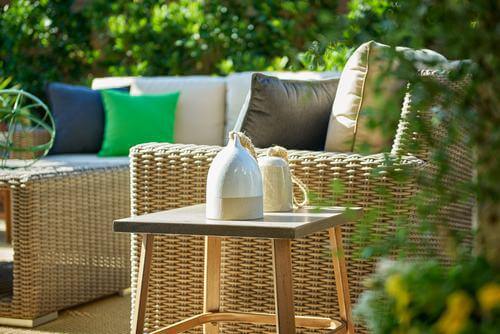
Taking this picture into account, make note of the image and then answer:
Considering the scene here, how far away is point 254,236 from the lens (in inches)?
77.7

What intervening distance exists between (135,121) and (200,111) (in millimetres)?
317

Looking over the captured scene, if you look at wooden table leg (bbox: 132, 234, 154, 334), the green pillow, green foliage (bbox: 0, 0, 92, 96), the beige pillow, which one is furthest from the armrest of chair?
green foliage (bbox: 0, 0, 92, 96)

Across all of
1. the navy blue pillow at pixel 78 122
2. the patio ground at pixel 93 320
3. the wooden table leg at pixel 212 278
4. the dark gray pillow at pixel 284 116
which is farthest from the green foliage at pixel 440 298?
the navy blue pillow at pixel 78 122

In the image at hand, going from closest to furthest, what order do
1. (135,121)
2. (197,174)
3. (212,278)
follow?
(212,278)
(197,174)
(135,121)

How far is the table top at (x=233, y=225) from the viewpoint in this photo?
77.5 inches

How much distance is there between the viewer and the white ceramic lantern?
2092 mm

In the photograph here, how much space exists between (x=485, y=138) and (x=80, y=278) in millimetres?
2532

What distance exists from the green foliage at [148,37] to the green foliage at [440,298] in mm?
3819

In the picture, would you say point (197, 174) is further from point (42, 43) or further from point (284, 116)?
point (42, 43)

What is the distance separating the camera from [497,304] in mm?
885

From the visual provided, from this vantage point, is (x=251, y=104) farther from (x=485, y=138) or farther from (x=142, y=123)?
(x=485, y=138)

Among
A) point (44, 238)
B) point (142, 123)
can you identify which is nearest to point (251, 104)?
point (44, 238)

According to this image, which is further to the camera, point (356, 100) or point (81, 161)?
point (81, 161)

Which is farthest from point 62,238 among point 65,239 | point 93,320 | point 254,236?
point 254,236
